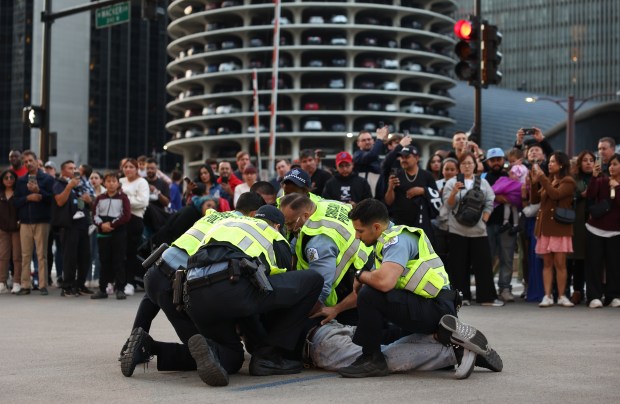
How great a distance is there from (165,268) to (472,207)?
6.34 m

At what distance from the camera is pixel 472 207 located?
12516 mm

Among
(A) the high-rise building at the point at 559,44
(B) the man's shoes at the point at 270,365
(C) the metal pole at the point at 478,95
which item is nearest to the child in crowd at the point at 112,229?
(C) the metal pole at the point at 478,95

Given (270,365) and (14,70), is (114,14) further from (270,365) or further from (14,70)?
(14,70)

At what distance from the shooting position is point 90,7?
63.0 feet

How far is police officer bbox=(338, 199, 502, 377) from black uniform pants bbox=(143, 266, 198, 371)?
119cm

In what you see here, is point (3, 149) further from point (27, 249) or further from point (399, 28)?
point (27, 249)

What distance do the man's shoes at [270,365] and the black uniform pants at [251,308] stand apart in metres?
0.10

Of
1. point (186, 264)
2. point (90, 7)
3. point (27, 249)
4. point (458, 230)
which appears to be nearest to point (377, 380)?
point (186, 264)

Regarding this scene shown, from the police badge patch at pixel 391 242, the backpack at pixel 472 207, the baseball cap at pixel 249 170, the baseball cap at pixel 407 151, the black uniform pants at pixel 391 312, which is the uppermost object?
the baseball cap at pixel 407 151

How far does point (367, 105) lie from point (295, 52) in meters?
8.18

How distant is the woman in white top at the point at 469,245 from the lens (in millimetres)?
12633

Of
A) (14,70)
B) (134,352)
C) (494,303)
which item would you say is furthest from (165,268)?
(14,70)

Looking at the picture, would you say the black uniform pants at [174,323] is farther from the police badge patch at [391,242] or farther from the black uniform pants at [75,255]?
the black uniform pants at [75,255]

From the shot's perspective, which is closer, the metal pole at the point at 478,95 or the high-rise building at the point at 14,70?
the metal pole at the point at 478,95
